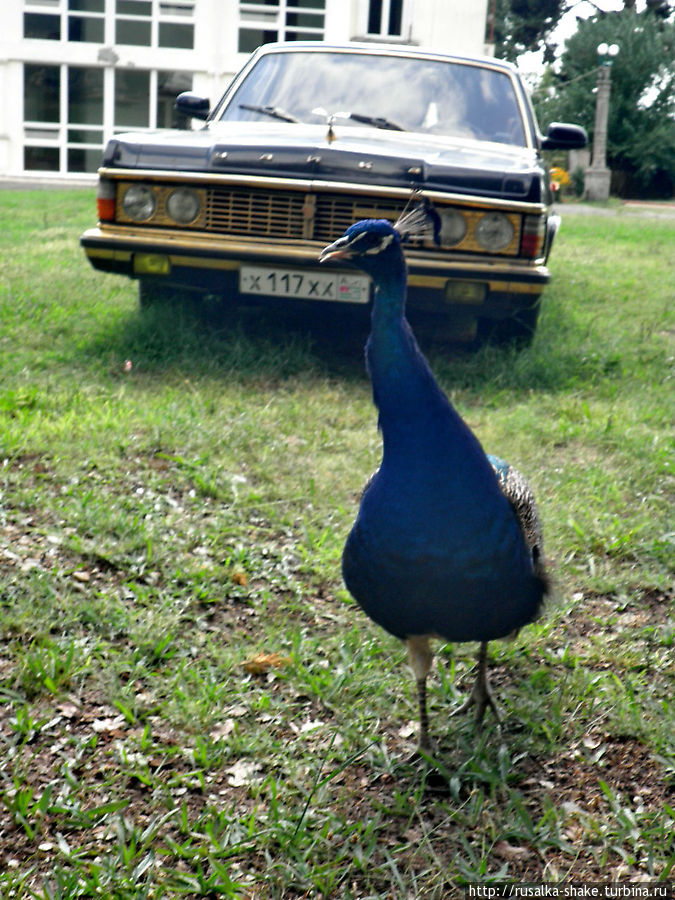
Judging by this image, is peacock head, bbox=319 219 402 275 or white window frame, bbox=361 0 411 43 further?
white window frame, bbox=361 0 411 43

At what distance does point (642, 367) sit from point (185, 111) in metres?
3.45

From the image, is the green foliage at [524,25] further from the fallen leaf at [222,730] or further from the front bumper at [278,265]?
the fallen leaf at [222,730]

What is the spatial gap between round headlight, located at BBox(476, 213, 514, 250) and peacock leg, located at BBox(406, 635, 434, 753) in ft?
10.8

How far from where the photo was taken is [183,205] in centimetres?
557

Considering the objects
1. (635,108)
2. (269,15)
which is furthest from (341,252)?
(635,108)

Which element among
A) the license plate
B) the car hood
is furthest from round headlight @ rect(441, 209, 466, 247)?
the license plate

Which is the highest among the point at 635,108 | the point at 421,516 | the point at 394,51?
the point at 635,108

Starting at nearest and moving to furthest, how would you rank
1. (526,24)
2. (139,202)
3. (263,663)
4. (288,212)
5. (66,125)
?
(263,663), (288,212), (139,202), (66,125), (526,24)

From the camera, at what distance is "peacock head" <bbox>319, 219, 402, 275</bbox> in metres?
2.53

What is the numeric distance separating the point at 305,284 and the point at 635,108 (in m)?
21.7

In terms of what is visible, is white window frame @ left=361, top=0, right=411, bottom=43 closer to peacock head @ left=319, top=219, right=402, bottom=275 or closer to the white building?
the white building

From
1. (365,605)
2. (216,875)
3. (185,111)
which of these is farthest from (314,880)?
(185,111)

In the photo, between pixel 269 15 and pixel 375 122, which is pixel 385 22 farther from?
pixel 375 122

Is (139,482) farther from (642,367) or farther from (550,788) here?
(642,367)
